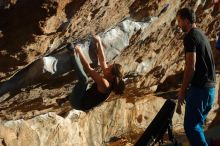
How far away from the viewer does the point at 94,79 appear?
5.60 meters

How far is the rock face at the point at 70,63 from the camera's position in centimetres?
509

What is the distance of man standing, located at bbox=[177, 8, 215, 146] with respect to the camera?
5047 millimetres

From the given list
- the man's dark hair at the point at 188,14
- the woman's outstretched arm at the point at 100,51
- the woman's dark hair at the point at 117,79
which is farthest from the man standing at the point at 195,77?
the woman's outstretched arm at the point at 100,51

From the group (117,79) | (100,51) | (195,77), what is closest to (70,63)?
(100,51)

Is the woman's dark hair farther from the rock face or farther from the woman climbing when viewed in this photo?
the rock face

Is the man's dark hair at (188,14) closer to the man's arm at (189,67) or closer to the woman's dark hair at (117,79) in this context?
the man's arm at (189,67)

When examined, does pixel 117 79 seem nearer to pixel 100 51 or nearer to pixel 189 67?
pixel 100 51

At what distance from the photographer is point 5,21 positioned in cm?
482

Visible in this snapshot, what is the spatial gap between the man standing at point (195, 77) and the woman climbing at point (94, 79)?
2.60ft

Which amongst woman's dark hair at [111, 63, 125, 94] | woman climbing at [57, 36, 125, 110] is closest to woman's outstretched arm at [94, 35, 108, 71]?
woman climbing at [57, 36, 125, 110]

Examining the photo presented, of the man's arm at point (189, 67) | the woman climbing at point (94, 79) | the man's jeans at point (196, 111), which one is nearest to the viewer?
the man's arm at point (189, 67)

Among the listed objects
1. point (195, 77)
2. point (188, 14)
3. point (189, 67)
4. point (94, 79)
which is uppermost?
point (188, 14)

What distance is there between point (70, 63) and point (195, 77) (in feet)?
4.96

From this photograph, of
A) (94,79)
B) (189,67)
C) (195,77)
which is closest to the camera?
(189,67)
